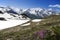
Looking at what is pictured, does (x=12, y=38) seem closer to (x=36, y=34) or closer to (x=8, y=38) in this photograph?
(x=8, y=38)

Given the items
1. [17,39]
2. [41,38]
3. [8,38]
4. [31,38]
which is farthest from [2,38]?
[41,38]

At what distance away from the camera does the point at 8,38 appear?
17.1 metres

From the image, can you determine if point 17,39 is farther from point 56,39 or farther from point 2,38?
point 56,39

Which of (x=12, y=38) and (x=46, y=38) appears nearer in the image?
(x=46, y=38)

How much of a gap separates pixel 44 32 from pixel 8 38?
4.04 metres

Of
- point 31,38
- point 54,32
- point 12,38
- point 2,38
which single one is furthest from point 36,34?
point 2,38

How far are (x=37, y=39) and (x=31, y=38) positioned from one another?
81 centimetres

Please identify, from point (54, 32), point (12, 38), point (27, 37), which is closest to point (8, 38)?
point (12, 38)

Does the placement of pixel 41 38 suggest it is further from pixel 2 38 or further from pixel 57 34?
pixel 2 38

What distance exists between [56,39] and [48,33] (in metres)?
0.85

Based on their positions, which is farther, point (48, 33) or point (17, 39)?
point (17, 39)

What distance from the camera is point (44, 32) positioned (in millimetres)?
14750

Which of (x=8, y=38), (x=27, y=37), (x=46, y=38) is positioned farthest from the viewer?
(x=8, y=38)

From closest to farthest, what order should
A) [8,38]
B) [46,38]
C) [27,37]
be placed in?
[46,38]
[27,37]
[8,38]
